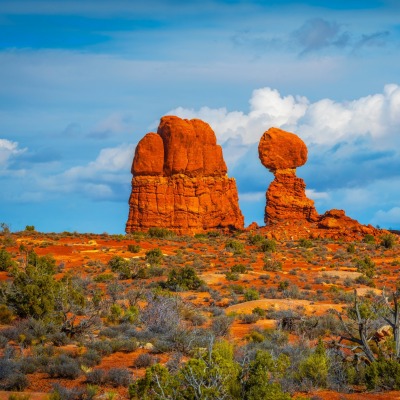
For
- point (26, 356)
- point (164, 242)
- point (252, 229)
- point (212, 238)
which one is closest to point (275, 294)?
point (26, 356)

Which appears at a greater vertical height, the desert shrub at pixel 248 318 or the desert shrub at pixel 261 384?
the desert shrub at pixel 248 318

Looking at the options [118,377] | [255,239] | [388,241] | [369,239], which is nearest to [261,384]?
[118,377]

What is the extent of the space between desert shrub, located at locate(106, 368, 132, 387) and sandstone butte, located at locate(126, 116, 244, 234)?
5291cm

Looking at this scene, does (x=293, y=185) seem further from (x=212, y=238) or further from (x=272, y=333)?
(x=272, y=333)

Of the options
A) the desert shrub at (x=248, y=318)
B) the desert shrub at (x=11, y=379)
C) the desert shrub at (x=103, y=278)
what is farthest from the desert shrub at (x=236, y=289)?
the desert shrub at (x=11, y=379)

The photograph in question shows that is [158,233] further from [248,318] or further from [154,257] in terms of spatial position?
[248,318]

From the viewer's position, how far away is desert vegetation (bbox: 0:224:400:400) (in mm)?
9984

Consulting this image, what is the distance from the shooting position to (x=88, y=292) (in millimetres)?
26672

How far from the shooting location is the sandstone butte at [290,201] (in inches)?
2471

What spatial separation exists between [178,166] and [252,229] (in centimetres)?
1020

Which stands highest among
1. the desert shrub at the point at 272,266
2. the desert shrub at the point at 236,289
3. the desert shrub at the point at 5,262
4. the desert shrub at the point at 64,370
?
the desert shrub at the point at 272,266

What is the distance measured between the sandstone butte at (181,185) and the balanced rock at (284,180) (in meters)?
4.92

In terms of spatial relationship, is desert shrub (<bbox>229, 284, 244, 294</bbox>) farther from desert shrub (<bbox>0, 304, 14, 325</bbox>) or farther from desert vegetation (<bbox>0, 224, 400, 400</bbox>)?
desert shrub (<bbox>0, 304, 14, 325</bbox>)

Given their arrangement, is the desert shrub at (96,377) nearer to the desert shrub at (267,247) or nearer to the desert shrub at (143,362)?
the desert shrub at (143,362)
